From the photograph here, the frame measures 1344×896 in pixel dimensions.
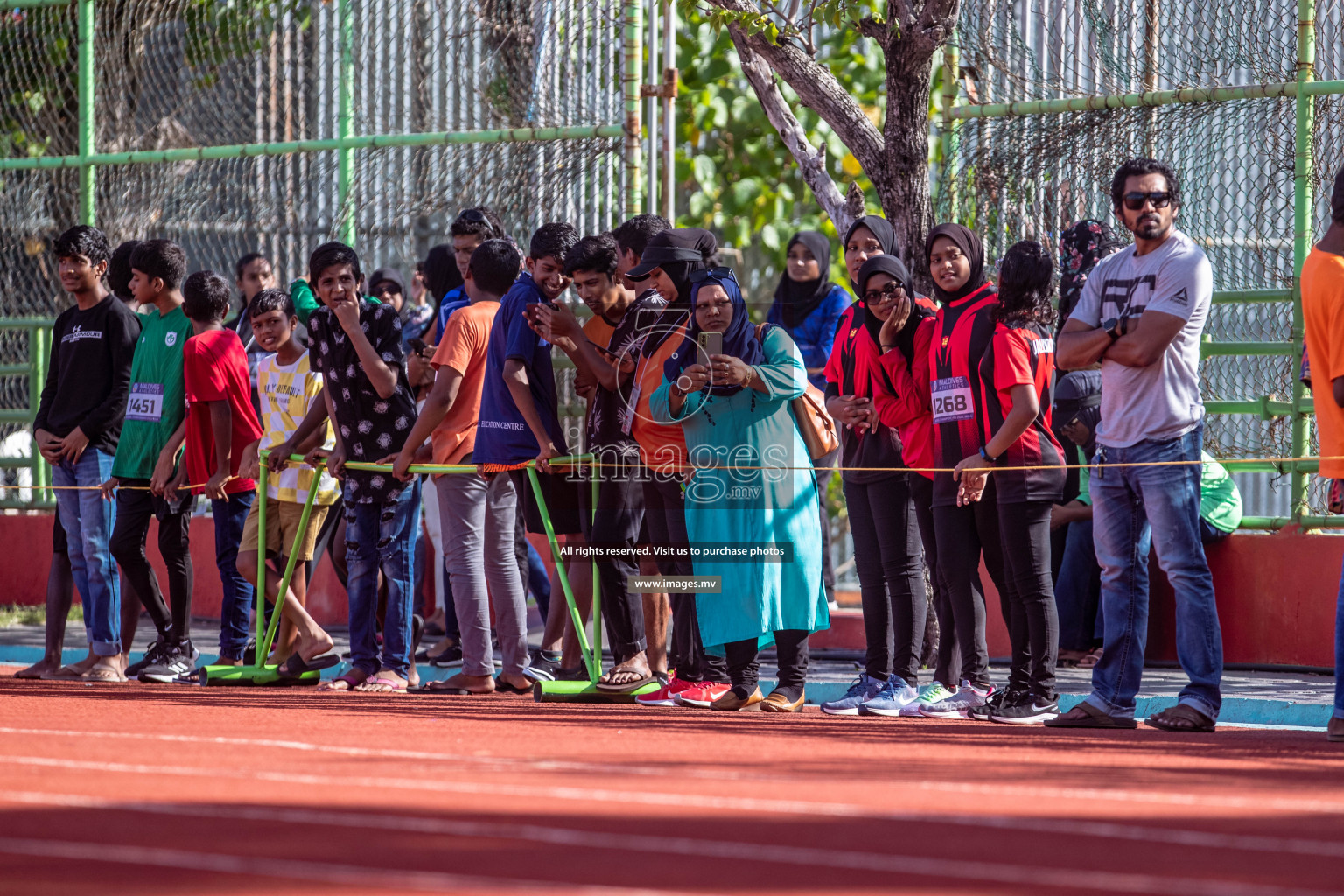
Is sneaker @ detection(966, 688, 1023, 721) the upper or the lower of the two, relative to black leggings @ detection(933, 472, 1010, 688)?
lower

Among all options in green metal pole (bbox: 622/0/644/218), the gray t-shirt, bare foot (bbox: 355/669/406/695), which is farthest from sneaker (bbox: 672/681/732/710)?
green metal pole (bbox: 622/0/644/218)

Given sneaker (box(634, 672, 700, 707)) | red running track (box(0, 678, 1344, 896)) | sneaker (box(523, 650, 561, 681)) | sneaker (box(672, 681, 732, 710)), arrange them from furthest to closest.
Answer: sneaker (box(523, 650, 561, 681)) < sneaker (box(634, 672, 700, 707)) < sneaker (box(672, 681, 732, 710)) < red running track (box(0, 678, 1344, 896))

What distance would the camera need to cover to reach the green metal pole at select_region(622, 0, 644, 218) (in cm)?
1080

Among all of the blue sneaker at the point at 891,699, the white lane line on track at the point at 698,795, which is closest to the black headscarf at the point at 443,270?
the blue sneaker at the point at 891,699

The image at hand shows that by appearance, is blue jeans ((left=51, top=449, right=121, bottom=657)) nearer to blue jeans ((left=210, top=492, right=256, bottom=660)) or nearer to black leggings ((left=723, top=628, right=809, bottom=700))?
blue jeans ((left=210, top=492, right=256, bottom=660))

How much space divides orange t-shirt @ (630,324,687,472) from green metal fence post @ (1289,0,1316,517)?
327 centimetres

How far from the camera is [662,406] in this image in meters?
7.83

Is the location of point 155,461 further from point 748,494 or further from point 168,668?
point 748,494

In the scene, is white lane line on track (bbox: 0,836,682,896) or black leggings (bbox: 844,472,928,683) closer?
white lane line on track (bbox: 0,836,682,896)

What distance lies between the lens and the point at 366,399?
28.9 feet

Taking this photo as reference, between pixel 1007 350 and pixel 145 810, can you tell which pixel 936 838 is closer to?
pixel 145 810

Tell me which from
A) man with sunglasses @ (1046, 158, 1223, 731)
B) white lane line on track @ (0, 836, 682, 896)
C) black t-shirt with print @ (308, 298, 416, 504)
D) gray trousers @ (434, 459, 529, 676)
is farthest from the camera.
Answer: black t-shirt with print @ (308, 298, 416, 504)

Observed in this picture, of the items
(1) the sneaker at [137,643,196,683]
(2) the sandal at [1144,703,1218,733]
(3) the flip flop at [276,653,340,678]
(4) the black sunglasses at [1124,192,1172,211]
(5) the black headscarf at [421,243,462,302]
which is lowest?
(1) the sneaker at [137,643,196,683]

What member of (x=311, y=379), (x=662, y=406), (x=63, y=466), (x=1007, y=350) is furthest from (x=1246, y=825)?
(x=63, y=466)
